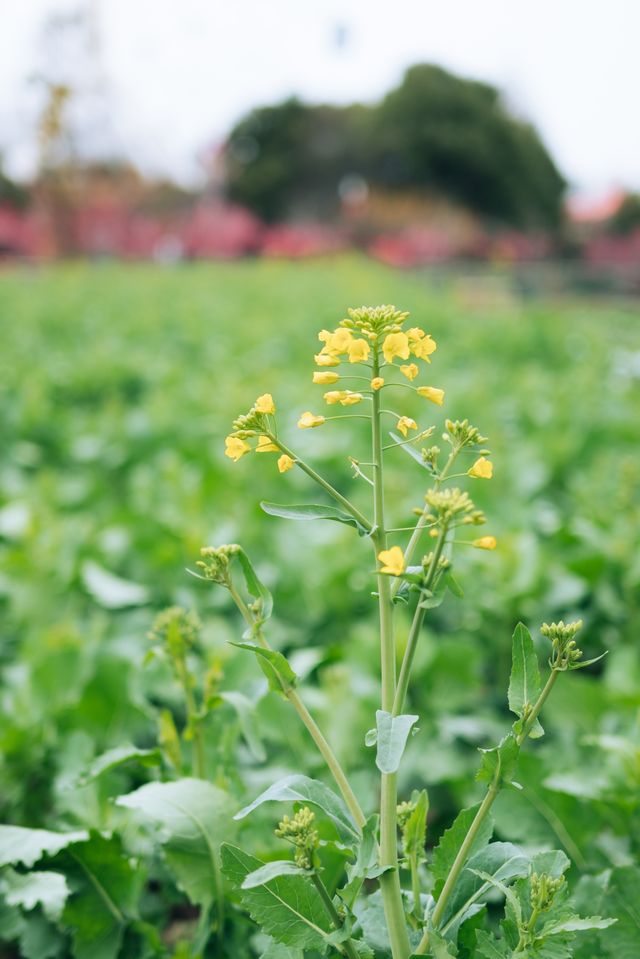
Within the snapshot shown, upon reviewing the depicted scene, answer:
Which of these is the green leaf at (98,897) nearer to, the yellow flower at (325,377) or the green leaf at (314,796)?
the green leaf at (314,796)

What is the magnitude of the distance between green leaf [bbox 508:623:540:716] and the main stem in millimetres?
124

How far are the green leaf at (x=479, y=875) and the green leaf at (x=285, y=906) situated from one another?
0.47 feet

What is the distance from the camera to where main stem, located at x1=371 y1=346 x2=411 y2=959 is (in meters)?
0.88

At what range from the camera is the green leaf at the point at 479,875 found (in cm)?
92

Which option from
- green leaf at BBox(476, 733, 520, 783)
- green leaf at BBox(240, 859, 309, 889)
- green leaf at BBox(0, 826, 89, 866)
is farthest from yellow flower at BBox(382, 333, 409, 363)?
green leaf at BBox(0, 826, 89, 866)

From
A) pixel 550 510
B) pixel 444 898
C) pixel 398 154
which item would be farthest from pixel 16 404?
pixel 398 154

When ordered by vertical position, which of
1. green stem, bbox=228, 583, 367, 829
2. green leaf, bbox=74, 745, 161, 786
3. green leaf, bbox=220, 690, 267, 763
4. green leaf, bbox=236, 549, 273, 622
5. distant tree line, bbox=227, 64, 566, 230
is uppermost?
distant tree line, bbox=227, 64, 566, 230

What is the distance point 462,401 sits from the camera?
14.3 ft

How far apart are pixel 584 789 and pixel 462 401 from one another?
121 inches

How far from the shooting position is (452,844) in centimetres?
97

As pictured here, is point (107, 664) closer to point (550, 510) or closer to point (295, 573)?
point (295, 573)

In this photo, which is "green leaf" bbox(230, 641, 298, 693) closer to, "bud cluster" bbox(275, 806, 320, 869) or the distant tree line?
"bud cluster" bbox(275, 806, 320, 869)

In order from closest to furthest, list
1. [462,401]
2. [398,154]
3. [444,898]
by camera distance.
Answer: [444,898] < [462,401] < [398,154]

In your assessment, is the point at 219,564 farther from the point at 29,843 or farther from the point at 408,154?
the point at 408,154
